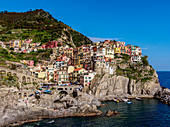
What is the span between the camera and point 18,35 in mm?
146750

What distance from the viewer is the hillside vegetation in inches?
5556

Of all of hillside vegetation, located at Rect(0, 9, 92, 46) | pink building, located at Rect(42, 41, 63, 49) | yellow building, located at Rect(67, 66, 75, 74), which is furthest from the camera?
hillside vegetation, located at Rect(0, 9, 92, 46)

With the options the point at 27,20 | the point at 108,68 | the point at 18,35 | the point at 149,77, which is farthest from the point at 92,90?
the point at 27,20

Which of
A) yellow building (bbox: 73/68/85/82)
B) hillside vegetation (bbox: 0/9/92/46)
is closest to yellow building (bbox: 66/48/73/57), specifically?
yellow building (bbox: 73/68/85/82)

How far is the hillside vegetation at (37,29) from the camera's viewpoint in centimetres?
14112

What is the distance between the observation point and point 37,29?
160 meters

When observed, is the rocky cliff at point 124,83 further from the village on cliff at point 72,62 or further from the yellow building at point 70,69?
the yellow building at point 70,69

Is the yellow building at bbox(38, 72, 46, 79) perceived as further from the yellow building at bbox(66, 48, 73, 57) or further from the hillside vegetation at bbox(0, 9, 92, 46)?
the hillside vegetation at bbox(0, 9, 92, 46)

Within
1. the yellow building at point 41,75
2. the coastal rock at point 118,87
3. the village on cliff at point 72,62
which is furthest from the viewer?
the village on cliff at point 72,62

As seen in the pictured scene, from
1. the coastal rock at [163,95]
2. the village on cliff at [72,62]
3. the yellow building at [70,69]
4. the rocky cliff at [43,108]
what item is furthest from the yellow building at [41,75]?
the coastal rock at [163,95]

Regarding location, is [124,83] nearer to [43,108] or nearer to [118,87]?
[118,87]

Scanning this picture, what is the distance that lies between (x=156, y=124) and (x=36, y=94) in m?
41.8

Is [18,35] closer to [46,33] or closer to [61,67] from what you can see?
[46,33]

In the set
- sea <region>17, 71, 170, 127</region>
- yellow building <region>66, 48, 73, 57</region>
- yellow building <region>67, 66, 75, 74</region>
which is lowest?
sea <region>17, 71, 170, 127</region>
